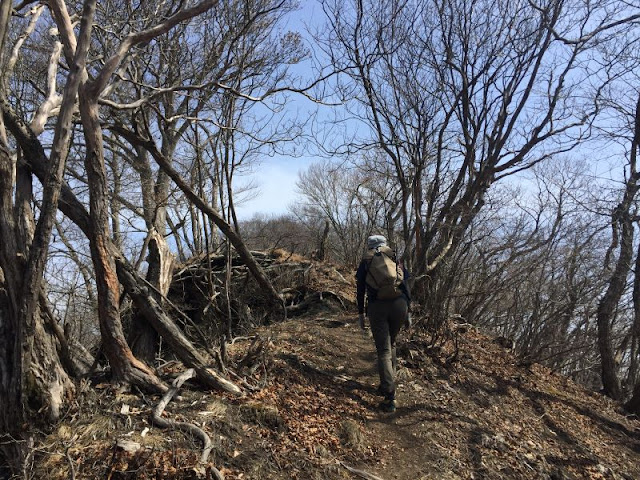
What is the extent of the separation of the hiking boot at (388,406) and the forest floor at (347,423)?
8 cm

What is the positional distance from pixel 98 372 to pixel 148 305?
28.8 inches

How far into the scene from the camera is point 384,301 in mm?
5547

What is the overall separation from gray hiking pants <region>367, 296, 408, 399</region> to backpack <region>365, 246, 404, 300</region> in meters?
0.10

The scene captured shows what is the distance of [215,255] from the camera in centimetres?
1016

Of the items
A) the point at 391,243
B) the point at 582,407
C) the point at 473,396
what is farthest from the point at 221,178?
the point at 582,407

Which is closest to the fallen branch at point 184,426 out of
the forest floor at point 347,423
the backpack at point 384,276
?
the forest floor at point 347,423

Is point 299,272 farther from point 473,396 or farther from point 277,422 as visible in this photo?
point 277,422

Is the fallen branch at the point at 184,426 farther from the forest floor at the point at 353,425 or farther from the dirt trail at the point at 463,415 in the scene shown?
the dirt trail at the point at 463,415

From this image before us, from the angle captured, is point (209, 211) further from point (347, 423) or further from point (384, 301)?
point (347, 423)

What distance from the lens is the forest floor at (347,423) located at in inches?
141

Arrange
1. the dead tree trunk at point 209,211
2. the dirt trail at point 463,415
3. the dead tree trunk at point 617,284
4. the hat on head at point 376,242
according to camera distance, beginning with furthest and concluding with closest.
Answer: the dead tree trunk at point 617,284 → the dead tree trunk at point 209,211 → the hat on head at point 376,242 → the dirt trail at point 463,415

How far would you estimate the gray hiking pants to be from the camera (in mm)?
5352

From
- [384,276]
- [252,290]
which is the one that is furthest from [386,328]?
[252,290]

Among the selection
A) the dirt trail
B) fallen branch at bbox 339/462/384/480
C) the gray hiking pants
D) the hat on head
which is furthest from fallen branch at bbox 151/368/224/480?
the hat on head
